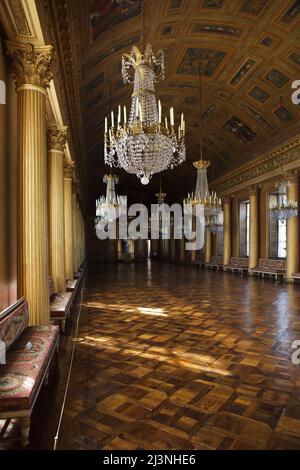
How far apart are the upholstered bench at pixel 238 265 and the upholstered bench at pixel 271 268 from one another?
69cm

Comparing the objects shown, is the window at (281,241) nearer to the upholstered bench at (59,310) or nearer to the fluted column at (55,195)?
the fluted column at (55,195)

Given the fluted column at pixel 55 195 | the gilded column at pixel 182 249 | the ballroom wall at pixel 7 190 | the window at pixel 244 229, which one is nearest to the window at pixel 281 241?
the window at pixel 244 229

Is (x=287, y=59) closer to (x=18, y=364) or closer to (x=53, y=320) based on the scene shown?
(x=53, y=320)

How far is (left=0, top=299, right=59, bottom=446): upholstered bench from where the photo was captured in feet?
6.73

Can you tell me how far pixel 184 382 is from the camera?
3.02 meters

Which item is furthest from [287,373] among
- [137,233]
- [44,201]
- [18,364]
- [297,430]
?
[137,233]

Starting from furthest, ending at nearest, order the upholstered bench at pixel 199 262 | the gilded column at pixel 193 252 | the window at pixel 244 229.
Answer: the gilded column at pixel 193 252 → the upholstered bench at pixel 199 262 → the window at pixel 244 229

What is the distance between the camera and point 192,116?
12.8 m

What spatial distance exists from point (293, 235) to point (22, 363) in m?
10.5

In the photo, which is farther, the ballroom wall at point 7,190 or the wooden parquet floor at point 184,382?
the ballroom wall at point 7,190

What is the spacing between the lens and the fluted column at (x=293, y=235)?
437 inches

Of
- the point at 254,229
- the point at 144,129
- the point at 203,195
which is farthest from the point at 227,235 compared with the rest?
the point at 144,129

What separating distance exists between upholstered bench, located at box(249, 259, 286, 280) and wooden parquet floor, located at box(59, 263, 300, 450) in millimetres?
6294
